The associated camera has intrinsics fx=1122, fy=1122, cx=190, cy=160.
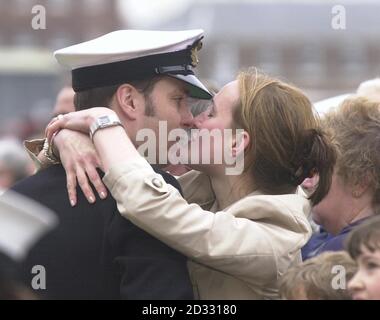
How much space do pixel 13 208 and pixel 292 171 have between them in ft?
4.03

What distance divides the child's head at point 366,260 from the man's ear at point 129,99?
33.9 inches

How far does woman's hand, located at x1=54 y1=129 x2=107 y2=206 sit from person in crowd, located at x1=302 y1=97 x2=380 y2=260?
3.11ft

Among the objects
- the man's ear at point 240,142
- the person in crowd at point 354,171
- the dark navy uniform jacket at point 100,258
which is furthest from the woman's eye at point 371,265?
the person in crowd at point 354,171

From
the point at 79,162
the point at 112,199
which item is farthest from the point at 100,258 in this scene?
the point at 79,162

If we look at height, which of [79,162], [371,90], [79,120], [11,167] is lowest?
[11,167]

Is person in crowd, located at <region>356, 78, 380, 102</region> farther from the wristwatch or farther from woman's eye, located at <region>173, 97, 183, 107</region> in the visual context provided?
the wristwatch

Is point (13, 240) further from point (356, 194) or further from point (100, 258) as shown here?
point (356, 194)

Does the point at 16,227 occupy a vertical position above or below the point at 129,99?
below

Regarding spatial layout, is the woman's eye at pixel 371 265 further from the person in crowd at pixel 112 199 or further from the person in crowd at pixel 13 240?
the person in crowd at pixel 13 240

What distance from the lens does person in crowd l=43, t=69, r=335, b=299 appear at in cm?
336

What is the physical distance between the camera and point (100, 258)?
133 inches

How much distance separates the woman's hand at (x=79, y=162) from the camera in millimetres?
3475

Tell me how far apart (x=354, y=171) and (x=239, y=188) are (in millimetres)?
535

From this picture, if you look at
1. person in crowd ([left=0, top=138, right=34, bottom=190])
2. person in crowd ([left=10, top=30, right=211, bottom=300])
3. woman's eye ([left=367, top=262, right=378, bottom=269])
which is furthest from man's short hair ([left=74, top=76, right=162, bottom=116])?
person in crowd ([left=0, top=138, right=34, bottom=190])
